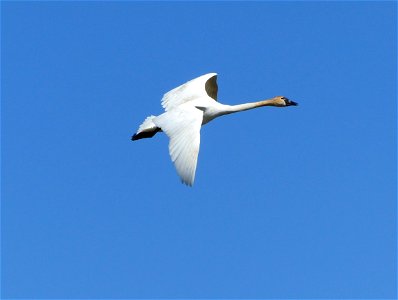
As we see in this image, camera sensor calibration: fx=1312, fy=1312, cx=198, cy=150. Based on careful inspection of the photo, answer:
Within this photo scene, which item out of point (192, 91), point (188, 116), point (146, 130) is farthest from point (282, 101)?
point (188, 116)

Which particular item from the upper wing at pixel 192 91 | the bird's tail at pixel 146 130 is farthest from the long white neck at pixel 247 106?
the bird's tail at pixel 146 130

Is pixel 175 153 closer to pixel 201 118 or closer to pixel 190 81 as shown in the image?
pixel 201 118

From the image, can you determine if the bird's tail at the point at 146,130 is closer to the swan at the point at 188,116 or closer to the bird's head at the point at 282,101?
the swan at the point at 188,116

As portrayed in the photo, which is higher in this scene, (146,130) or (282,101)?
(282,101)

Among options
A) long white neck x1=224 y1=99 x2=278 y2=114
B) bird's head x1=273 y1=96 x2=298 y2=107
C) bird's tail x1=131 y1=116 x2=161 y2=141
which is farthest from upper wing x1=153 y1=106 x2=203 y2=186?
bird's head x1=273 y1=96 x2=298 y2=107

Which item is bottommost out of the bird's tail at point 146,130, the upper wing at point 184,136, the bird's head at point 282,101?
the upper wing at point 184,136

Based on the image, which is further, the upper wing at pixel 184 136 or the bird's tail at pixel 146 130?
the bird's tail at pixel 146 130

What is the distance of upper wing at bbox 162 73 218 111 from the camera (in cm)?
2728

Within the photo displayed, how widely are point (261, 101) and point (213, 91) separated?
151 cm

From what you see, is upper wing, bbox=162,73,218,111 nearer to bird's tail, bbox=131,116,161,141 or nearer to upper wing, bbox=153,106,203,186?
bird's tail, bbox=131,116,161,141

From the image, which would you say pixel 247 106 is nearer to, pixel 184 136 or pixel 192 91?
pixel 192 91

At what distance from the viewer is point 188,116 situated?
24.6m

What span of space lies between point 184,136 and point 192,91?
4.18 metres

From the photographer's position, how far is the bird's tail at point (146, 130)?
26828mm
